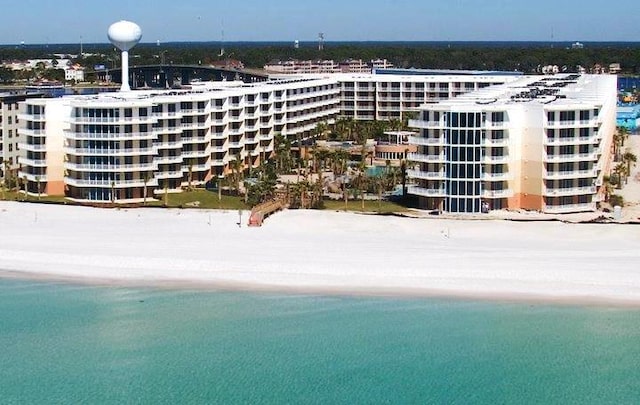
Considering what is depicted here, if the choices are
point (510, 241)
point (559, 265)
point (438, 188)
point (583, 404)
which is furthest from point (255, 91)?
point (583, 404)

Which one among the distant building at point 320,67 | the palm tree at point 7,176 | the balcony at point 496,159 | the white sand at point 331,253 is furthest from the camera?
the distant building at point 320,67

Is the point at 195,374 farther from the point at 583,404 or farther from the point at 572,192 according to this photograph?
the point at 572,192

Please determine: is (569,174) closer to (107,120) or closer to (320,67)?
(107,120)

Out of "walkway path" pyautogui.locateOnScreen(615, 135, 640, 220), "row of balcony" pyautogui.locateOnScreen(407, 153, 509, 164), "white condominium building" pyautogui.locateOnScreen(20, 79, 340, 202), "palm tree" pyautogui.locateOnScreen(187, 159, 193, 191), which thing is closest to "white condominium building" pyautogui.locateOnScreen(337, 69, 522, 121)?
"walkway path" pyautogui.locateOnScreen(615, 135, 640, 220)

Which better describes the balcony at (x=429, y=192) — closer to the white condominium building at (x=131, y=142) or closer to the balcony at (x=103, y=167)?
the white condominium building at (x=131, y=142)

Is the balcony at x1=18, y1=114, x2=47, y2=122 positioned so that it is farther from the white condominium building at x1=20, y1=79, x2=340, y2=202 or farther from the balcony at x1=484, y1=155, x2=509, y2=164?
the balcony at x1=484, y1=155, x2=509, y2=164

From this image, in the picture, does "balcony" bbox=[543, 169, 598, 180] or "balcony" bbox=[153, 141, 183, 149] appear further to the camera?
"balcony" bbox=[153, 141, 183, 149]

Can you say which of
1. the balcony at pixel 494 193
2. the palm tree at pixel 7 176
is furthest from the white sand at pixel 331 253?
the palm tree at pixel 7 176
